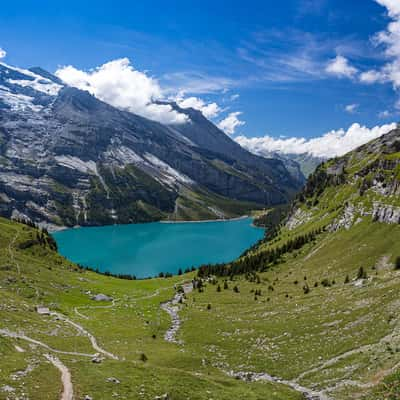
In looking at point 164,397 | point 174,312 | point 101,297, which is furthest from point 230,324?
point 101,297

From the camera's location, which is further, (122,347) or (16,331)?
(122,347)

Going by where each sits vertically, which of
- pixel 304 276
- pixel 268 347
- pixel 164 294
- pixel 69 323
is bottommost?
pixel 268 347

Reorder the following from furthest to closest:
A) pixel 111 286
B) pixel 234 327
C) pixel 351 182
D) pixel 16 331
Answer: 1. pixel 351 182
2. pixel 111 286
3. pixel 234 327
4. pixel 16 331

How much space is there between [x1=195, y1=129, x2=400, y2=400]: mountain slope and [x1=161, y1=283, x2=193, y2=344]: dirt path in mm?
2740

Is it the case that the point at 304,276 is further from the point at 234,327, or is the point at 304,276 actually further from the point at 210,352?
the point at 210,352

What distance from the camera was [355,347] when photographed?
1395 inches

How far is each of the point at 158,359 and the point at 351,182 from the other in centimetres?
13888

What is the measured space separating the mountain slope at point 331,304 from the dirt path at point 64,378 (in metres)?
16.7

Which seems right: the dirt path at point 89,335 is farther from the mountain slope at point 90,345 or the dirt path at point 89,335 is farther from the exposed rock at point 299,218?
the exposed rock at point 299,218

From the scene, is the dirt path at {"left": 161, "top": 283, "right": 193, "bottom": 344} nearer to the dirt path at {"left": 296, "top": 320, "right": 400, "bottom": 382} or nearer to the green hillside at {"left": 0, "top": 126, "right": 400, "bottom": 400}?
the green hillside at {"left": 0, "top": 126, "right": 400, "bottom": 400}

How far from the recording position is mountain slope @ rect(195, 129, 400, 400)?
31859mm

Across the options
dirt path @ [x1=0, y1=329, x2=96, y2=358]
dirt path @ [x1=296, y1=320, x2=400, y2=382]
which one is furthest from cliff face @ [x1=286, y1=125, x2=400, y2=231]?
dirt path @ [x1=0, y1=329, x2=96, y2=358]

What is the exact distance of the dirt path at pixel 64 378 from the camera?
79.7ft

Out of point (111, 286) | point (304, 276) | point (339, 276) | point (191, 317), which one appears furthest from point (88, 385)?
point (111, 286)
